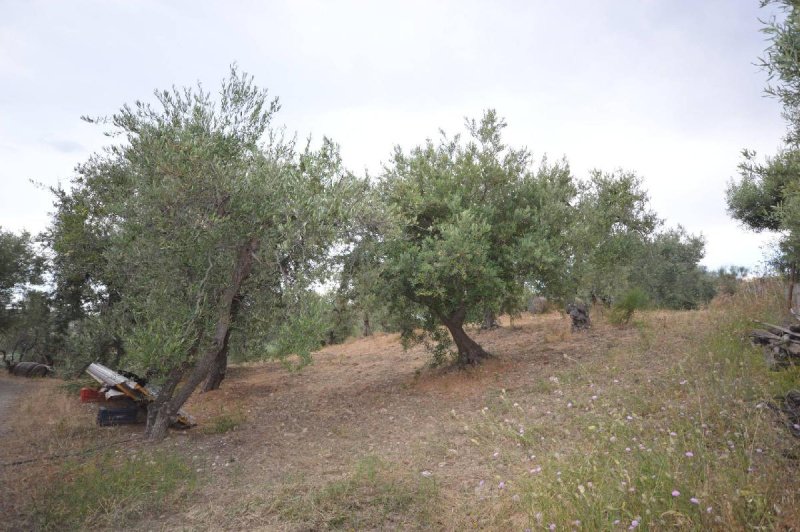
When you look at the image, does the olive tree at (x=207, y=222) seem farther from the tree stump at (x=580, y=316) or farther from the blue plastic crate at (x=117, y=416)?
the tree stump at (x=580, y=316)

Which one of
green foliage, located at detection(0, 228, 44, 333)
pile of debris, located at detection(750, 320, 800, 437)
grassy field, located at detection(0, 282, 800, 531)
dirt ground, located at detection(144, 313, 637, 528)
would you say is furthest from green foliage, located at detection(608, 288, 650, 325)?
green foliage, located at detection(0, 228, 44, 333)

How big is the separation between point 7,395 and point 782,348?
26336 mm

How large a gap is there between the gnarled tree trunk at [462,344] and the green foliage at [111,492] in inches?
346

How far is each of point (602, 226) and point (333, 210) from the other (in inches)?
551

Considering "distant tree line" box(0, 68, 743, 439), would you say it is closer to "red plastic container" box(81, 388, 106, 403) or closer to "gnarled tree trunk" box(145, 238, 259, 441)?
"gnarled tree trunk" box(145, 238, 259, 441)

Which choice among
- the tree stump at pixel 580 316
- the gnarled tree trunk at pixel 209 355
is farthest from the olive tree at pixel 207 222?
the tree stump at pixel 580 316

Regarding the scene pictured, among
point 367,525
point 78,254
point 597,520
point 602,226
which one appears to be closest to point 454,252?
point 367,525

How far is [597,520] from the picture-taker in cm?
441

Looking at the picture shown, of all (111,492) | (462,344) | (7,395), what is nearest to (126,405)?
(111,492)

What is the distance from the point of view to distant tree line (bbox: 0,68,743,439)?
10.0 metres

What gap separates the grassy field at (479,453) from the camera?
4723mm

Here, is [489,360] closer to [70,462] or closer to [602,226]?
[602,226]

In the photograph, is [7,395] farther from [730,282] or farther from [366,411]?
[730,282]

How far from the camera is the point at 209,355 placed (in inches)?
428
